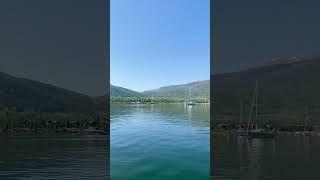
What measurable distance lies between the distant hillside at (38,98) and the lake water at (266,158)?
3.52 metres

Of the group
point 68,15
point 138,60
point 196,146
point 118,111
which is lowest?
point 196,146

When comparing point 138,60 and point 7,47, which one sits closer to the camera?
point 7,47

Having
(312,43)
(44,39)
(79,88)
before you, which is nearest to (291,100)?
(312,43)

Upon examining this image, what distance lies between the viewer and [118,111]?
1427cm

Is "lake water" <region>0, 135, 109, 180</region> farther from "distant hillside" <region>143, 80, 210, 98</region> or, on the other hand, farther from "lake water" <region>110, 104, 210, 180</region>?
"distant hillside" <region>143, 80, 210, 98</region>

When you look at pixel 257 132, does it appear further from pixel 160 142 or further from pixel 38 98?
pixel 38 98

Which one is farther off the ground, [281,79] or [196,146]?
[281,79]

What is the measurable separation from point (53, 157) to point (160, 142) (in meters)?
2.84

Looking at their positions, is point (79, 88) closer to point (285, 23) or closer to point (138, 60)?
point (138, 60)

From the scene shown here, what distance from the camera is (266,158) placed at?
12.5m

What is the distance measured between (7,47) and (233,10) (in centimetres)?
584

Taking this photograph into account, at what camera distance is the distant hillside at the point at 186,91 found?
15.6m

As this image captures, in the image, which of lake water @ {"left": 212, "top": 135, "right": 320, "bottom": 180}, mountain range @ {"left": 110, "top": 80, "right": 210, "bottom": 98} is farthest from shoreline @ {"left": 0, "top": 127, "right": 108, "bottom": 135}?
lake water @ {"left": 212, "top": 135, "right": 320, "bottom": 180}

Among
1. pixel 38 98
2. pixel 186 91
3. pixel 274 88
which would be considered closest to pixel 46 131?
pixel 38 98
